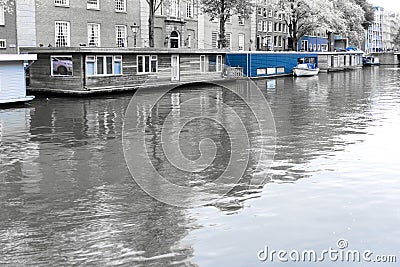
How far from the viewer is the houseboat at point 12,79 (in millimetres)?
31375

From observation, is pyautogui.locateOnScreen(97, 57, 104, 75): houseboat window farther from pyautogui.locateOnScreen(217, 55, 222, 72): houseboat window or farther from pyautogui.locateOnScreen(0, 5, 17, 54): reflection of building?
pyautogui.locateOnScreen(217, 55, 222, 72): houseboat window

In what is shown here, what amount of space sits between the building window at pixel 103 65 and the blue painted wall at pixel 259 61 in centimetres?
1974

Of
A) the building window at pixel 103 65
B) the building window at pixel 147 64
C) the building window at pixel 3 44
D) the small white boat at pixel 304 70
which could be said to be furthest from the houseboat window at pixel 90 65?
the small white boat at pixel 304 70

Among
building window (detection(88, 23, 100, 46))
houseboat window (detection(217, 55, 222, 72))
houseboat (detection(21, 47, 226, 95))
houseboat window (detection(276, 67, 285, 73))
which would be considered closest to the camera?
houseboat (detection(21, 47, 226, 95))

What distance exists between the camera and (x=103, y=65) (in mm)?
39781

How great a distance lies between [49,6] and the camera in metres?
47.9

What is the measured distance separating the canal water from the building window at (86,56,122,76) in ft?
53.8

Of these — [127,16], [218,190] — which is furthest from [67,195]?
[127,16]

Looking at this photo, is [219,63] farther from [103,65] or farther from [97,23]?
[103,65]

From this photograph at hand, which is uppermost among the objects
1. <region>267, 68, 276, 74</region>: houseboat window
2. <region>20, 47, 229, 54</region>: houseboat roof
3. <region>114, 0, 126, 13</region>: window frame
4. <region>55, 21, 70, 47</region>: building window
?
<region>114, 0, 126, 13</region>: window frame

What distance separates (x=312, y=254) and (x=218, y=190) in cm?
422

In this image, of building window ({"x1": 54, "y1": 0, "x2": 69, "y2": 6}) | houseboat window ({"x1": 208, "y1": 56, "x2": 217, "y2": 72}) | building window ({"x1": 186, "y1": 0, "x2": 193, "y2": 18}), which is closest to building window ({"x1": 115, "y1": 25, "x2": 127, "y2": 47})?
building window ({"x1": 54, "y1": 0, "x2": 69, "y2": 6})

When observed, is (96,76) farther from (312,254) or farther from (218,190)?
(312,254)

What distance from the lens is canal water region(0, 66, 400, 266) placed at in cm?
892
